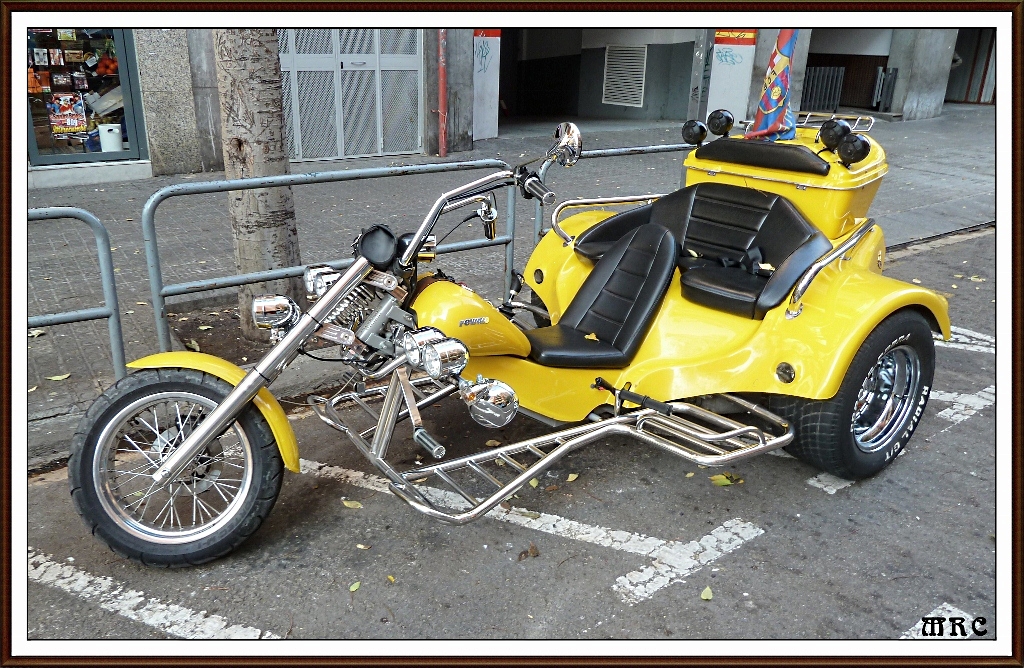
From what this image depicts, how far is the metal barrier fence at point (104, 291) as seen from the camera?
11.6 ft

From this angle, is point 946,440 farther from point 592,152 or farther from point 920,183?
point 920,183

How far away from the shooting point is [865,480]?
3.96m

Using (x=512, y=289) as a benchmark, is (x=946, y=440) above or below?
below

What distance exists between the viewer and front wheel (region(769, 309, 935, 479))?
368cm

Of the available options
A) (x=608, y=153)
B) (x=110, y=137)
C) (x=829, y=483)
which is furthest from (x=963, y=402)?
(x=110, y=137)

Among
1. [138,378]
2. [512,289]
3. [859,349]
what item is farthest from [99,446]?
[859,349]

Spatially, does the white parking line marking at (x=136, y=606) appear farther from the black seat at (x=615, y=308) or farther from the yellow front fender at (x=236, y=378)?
the black seat at (x=615, y=308)

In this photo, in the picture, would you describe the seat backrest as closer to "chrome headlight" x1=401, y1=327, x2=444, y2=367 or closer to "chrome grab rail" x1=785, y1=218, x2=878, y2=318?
"chrome grab rail" x1=785, y1=218, x2=878, y2=318

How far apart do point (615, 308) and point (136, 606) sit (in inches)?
97.1

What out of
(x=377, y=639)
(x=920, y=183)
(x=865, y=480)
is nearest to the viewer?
(x=377, y=639)

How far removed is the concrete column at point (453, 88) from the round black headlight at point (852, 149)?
8.88 m

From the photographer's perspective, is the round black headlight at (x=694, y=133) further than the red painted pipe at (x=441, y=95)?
No


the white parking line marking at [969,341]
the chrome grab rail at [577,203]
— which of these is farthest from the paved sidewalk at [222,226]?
the white parking line marking at [969,341]

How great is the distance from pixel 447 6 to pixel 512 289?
5.13 feet
